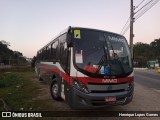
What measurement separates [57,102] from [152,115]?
377 centimetres

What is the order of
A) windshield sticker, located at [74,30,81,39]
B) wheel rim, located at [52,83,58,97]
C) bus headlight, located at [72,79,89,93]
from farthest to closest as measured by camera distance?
wheel rim, located at [52,83,58,97] → windshield sticker, located at [74,30,81,39] → bus headlight, located at [72,79,89,93]

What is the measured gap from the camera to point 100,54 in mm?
6645

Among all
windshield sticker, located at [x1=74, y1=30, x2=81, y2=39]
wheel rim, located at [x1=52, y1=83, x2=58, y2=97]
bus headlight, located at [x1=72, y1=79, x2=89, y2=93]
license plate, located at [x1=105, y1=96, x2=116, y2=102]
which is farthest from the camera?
wheel rim, located at [x1=52, y1=83, x2=58, y2=97]

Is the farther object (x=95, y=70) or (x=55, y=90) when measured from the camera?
(x=55, y=90)

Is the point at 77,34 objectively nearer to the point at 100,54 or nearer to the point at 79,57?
the point at 79,57

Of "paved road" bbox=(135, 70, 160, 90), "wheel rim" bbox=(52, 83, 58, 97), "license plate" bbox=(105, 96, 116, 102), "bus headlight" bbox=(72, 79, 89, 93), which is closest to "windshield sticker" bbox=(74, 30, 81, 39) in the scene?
"bus headlight" bbox=(72, 79, 89, 93)

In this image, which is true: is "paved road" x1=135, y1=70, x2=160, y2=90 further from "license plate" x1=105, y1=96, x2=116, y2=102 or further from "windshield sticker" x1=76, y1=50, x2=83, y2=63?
"windshield sticker" x1=76, y1=50, x2=83, y2=63

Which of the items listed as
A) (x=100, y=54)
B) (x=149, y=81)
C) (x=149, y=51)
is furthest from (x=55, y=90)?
(x=149, y=51)

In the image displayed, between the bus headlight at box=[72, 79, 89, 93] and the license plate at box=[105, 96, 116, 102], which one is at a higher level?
the bus headlight at box=[72, 79, 89, 93]

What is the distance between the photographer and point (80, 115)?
6.91m

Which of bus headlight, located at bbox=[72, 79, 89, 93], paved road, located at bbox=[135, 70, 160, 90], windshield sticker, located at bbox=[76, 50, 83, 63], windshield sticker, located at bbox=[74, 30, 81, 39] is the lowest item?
paved road, located at bbox=[135, 70, 160, 90]

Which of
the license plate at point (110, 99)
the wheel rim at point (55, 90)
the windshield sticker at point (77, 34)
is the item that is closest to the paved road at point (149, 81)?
the wheel rim at point (55, 90)

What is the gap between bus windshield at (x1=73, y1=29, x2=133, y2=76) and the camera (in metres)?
6.41

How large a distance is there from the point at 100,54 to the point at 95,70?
60 cm
